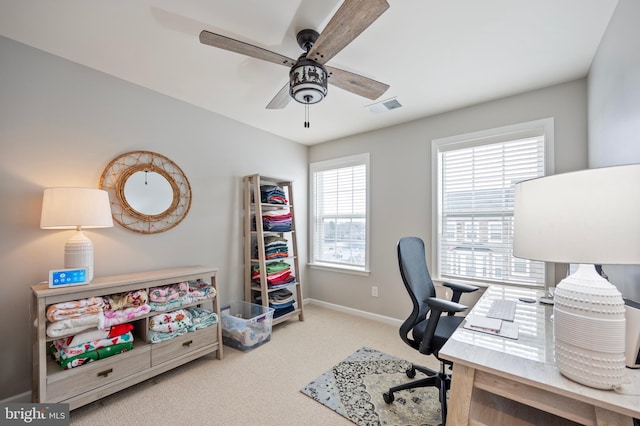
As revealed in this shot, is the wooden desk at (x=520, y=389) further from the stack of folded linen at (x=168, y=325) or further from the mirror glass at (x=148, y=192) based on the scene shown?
the mirror glass at (x=148, y=192)

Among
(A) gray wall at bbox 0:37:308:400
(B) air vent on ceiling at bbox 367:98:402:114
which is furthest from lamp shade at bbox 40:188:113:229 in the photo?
(B) air vent on ceiling at bbox 367:98:402:114

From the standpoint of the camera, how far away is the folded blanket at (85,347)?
68.1 inches

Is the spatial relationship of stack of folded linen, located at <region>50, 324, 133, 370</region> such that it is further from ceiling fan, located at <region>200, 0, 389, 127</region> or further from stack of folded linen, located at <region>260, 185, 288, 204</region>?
ceiling fan, located at <region>200, 0, 389, 127</region>

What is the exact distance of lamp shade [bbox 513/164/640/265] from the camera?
0.77 m

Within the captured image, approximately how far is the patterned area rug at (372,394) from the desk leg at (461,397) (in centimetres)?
86

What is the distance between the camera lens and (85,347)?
1794mm

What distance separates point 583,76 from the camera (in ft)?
7.36

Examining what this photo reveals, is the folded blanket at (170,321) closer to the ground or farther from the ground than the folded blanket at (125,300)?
closer to the ground

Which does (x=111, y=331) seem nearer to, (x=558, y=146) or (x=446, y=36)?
(x=446, y=36)

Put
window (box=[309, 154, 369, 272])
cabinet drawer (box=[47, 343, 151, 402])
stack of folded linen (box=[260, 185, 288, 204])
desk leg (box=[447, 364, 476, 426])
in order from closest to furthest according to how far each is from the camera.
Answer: desk leg (box=[447, 364, 476, 426])
cabinet drawer (box=[47, 343, 151, 402])
stack of folded linen (box=[260, 185, 288, 204])
window (box=[309, 154, 369, 272])

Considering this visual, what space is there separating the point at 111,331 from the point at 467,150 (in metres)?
3.47

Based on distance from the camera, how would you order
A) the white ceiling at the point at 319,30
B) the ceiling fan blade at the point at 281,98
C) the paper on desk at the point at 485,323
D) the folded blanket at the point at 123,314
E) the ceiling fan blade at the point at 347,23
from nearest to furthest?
the ceiling fan blade at the point at 347,23 → the paper on desk at the point at 485,323 → the white ceiling at the point at 319,30 → the folded blanket at the point at 123,314 → the ceiling fan blade at the point at 281,98

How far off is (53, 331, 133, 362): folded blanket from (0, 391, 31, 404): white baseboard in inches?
15.7

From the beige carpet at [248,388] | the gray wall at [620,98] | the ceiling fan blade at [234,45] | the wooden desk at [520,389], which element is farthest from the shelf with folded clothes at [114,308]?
the gray wall at [620,98]
